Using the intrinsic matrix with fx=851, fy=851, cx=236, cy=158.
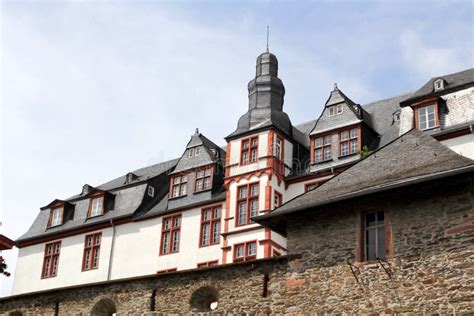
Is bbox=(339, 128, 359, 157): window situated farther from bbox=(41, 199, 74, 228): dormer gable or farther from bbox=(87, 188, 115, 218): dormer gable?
bbox=(41, 199, 74, 228): dormer gable

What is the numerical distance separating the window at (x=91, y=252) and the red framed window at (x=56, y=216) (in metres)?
2.79

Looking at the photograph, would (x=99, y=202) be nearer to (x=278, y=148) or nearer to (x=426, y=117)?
(x=278, y=148)

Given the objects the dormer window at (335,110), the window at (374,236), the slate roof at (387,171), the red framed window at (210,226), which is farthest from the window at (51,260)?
the window at (374,236)

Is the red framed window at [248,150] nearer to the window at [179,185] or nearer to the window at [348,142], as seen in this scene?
the window at [348,142]

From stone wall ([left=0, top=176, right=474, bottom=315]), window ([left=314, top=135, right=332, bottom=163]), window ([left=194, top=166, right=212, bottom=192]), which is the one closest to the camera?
stone wall ([left=0, top=176, right=474, bottom=315])

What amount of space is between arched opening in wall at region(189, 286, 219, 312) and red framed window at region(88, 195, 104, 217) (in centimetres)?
2158

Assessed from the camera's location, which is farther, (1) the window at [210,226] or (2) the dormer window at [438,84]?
(1) the window at [210,226]

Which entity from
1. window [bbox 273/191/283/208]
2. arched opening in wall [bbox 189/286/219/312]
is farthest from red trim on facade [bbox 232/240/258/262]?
arched opening in wall [bbox 189/286/219/312]

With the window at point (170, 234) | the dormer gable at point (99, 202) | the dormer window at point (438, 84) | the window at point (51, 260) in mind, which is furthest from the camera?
the dormer gable at point (99, 202)

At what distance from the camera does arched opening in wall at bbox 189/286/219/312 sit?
18.7 m

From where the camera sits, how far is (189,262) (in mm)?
34656

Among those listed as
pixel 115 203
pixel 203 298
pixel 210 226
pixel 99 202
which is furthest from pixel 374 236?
pixel 99 202

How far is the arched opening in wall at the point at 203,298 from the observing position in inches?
735

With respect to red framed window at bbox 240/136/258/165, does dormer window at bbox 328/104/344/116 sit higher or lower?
higher
